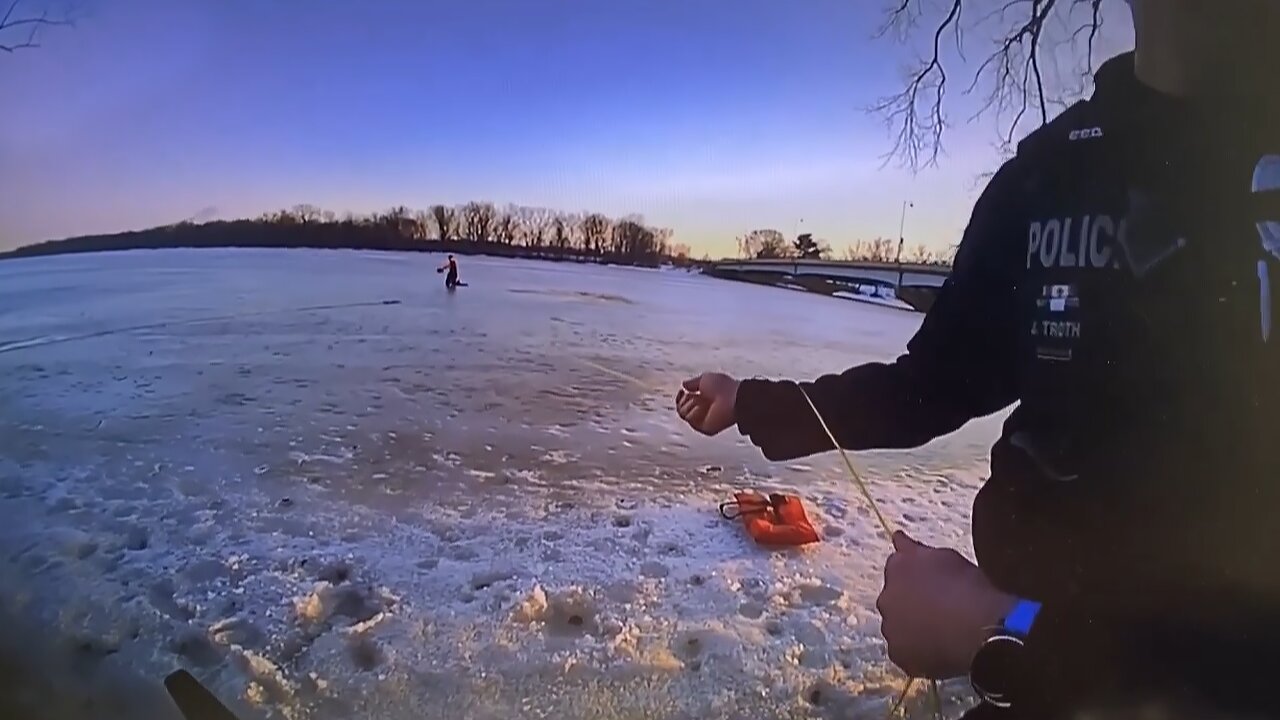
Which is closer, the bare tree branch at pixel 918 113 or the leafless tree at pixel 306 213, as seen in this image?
the bare tree branch at pixel 918 113

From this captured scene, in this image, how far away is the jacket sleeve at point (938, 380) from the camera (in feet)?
2.56

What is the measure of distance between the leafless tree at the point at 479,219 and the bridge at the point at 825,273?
31cm

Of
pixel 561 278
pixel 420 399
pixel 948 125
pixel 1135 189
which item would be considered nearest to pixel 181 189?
pixel 420 399

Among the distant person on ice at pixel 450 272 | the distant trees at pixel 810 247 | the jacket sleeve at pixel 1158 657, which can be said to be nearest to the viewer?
the jacket sleeve at pixel 1158 657

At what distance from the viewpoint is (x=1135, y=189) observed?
2.20 ft

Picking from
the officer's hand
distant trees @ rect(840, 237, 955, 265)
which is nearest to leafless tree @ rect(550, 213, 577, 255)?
the officer's hand

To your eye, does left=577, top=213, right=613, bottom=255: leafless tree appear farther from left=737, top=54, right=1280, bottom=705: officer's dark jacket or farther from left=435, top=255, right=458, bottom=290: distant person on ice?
left=737, top=54, right=1280, bottom=705: officer's dark jacket

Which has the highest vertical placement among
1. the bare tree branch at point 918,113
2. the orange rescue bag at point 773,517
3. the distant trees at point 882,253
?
the bare tree branch at point 918,113

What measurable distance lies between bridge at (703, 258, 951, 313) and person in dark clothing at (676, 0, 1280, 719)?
0.59 feet

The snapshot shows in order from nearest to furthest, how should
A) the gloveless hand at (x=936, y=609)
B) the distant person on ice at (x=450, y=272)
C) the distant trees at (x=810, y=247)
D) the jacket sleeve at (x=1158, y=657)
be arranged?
1. the jacket sleeve at (x=1158, y=657)
2. the gloveless hand at (x=936, y=609)
3. the distant trees at (x=810, y=247)
4. the distant person on ice at (x=450, y=272)

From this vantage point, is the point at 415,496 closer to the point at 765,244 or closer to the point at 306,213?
the point at 306,213

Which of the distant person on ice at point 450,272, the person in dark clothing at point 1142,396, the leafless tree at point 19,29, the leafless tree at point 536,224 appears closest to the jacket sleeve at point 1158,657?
the person in dark clothing at point 1142,396

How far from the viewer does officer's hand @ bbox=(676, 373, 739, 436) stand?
0.98 m

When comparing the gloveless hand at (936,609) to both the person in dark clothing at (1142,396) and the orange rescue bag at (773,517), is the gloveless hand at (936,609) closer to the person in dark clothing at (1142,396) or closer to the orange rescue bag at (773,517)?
the person in dark clothing at (1142,396)
